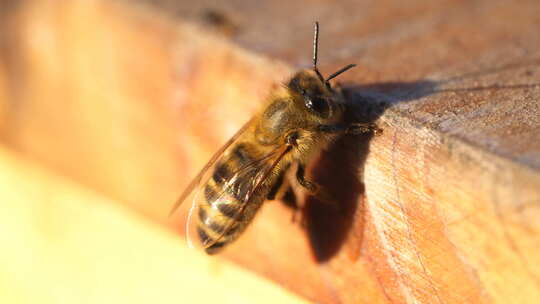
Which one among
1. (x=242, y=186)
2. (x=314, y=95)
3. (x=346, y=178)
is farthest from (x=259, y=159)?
(x=346, y=178)

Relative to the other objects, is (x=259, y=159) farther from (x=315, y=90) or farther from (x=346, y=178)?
(x=346, y=178)

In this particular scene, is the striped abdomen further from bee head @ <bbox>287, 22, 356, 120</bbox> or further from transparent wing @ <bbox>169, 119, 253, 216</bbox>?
bee head @ <bbox>287, 22, 356, 120</bbox>

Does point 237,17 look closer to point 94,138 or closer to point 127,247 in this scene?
point 94,138

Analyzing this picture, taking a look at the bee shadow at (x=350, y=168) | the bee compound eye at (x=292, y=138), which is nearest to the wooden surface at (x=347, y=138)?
the bee shadow at (x=350, y=168)

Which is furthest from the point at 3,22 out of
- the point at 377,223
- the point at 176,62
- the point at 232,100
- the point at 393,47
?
the point at 377,223

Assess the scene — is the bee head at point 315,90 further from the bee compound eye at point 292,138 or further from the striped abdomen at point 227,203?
the striped abdomen at point 227,203

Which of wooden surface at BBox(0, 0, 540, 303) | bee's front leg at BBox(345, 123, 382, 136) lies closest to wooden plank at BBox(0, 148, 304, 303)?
wooden surface at BBox(0, 0, 540, 303)
